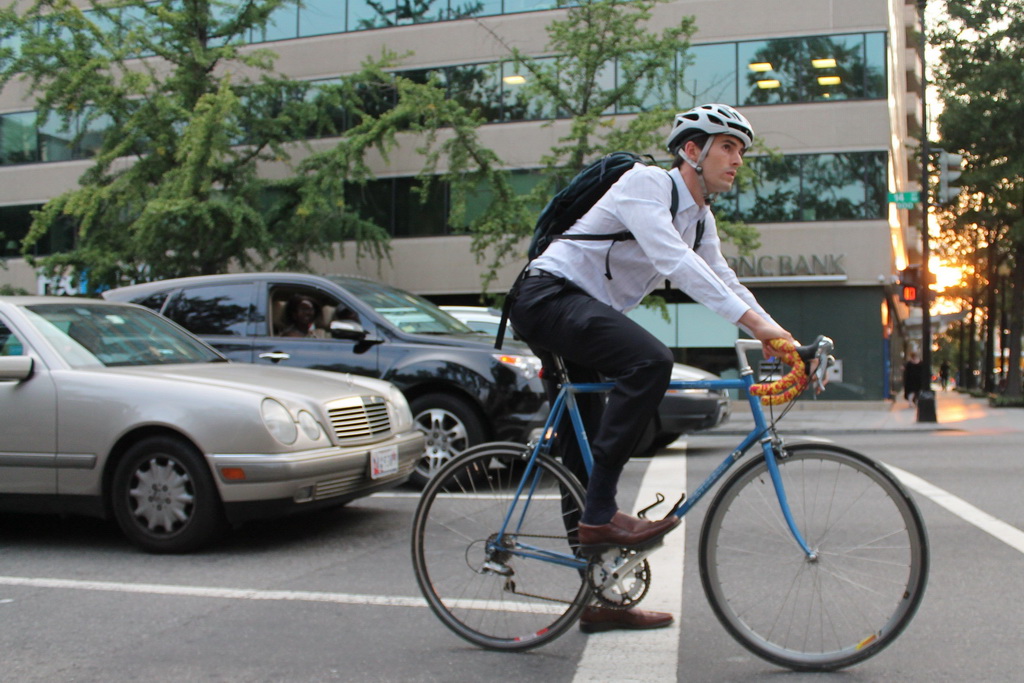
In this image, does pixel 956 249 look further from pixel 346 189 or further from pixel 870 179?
pixel 346 189

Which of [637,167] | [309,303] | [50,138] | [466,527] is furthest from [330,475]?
[50,138]

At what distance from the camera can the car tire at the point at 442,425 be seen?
310 inches

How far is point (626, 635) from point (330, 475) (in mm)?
2306

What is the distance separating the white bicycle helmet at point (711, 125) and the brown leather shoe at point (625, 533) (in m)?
1.35

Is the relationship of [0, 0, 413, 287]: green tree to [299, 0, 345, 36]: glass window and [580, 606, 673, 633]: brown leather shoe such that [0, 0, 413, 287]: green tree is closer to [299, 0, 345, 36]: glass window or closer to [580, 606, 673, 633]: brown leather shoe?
[299, 0, 345, 36]: glass window

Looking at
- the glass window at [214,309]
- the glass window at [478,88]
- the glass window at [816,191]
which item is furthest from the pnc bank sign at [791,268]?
the glass window at [214,309]

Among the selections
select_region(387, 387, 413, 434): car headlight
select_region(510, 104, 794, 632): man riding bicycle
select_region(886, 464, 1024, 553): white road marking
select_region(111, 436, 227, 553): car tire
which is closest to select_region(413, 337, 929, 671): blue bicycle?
select_region(510, 104, 794, 632): man riding bicycle

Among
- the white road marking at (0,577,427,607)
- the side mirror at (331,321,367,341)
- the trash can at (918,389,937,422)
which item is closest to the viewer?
the white road marking at (0,577,427,607)

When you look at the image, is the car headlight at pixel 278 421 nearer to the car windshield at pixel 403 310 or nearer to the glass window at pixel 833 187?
the car windshield at pixel 403 310

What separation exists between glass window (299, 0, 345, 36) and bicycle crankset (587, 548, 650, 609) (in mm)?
28360

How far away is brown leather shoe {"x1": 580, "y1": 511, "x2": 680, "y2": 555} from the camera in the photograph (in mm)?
3520

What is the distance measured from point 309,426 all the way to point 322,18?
1046 inches

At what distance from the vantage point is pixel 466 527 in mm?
3879

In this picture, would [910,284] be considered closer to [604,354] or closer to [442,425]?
[442,425]
